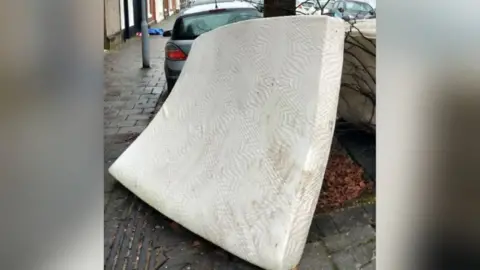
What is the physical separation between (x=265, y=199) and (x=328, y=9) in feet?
5.70

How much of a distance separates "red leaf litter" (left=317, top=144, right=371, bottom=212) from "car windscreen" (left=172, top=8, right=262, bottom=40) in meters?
1.61

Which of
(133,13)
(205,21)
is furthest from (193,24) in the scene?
(133,13)

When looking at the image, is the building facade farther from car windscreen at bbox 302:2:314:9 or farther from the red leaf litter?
the red leaf litter

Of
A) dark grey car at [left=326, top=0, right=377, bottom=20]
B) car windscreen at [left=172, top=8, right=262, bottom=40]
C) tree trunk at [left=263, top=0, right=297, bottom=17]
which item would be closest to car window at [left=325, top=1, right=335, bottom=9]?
dark grey car at [left=326, top=0, right=377, bottom=20]

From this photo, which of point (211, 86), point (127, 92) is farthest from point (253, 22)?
point (127, 92)

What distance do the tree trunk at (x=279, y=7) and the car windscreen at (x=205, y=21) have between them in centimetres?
72

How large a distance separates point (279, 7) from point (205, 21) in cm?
136

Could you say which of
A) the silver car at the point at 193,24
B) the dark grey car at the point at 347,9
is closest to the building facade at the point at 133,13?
the silver car at the point at 193,24

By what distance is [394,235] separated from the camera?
2.14ft

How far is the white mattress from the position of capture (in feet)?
6.14

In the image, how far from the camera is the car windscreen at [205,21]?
407cm

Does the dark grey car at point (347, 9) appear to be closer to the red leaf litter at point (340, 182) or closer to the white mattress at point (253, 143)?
the red leaf litter at point (340, 182)

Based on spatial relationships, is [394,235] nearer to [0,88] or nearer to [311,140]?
[0,88]

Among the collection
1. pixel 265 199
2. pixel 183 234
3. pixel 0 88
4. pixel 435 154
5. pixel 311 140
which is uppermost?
pixel 0 88
